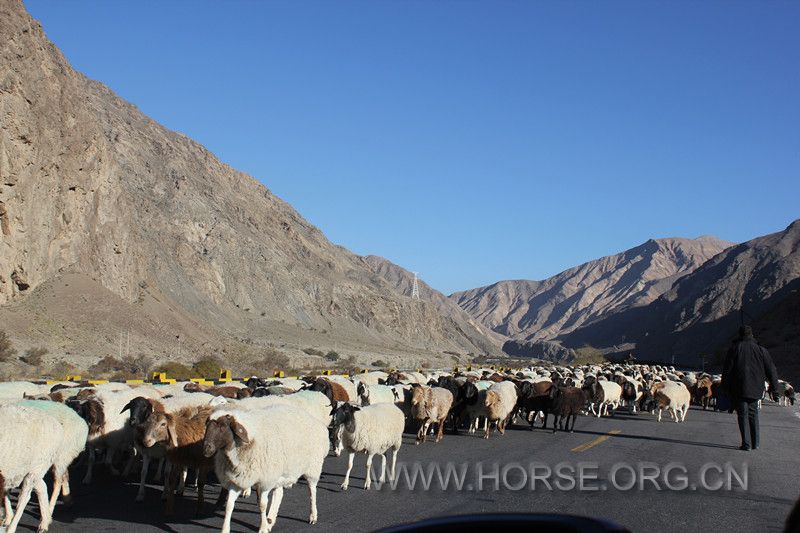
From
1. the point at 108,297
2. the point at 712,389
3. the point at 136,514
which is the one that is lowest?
the point at 136,514

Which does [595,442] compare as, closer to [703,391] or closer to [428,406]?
[428,406]

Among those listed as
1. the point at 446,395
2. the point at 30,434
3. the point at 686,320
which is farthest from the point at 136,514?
the point at 686,320

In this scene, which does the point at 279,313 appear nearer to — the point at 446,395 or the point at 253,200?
the point at 253,200

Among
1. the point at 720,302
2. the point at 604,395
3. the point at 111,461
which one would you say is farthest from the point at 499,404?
the point at 720,302

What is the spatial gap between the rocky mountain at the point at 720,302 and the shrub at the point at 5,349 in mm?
79721

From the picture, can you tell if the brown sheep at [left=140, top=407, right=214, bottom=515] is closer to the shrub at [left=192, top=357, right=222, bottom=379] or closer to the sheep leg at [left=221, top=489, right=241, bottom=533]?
the sheep leg at [left=221, top=489, right=241, bottom=533]

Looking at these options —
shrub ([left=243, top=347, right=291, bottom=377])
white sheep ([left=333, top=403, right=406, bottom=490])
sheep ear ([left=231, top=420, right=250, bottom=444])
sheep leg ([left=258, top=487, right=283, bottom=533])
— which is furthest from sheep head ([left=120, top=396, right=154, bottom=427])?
shrub ([left=243, top=347, right=291, bottom=377])

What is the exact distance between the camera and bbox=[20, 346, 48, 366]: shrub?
34531mm

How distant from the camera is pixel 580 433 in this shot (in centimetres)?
1859

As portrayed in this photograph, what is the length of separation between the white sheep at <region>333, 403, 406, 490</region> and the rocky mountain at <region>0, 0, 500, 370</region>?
3206 centimetres

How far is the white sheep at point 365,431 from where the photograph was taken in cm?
1141

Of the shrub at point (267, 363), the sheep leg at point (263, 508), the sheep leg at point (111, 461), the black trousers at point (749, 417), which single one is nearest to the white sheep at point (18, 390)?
the sheep leg at point (111, 461)

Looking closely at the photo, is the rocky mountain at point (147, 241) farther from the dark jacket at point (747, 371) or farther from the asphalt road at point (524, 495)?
the dark jacket at point (747, 371)

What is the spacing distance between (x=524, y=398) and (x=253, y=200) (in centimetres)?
7839
